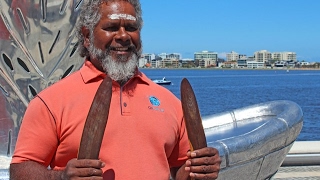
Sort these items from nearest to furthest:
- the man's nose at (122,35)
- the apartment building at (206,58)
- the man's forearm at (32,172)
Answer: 1. the man's forearm at (32,172)
2. the man's nose at (122,35)
3. the apartment building at (206,58)

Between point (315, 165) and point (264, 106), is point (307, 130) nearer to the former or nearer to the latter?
point (315, 165)

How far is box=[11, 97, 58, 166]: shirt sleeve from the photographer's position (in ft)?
6.98

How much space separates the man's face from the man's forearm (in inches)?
18.5

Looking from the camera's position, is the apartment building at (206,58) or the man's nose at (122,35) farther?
the apartment building at (206,58)

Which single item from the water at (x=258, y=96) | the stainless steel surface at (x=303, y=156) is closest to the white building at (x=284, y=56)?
the water at (x=258, y=96)

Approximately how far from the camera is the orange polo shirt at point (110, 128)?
7.06ft

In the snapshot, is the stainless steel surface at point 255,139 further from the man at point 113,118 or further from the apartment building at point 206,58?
A: the apartment building at point 206,58

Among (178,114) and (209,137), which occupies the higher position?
(178,114)

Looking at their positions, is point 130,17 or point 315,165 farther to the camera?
point 315,165

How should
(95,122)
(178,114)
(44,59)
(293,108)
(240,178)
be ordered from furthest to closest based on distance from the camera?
(293,108) < (240,178) < (44,59) < (178,114) < (95,122)

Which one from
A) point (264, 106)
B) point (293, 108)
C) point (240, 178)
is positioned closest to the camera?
point (240, 178)

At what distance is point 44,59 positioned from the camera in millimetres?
4078

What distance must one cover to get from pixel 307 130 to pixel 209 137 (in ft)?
66.1

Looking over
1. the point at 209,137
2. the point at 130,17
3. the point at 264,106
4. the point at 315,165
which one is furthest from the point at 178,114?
the point at 315,165
